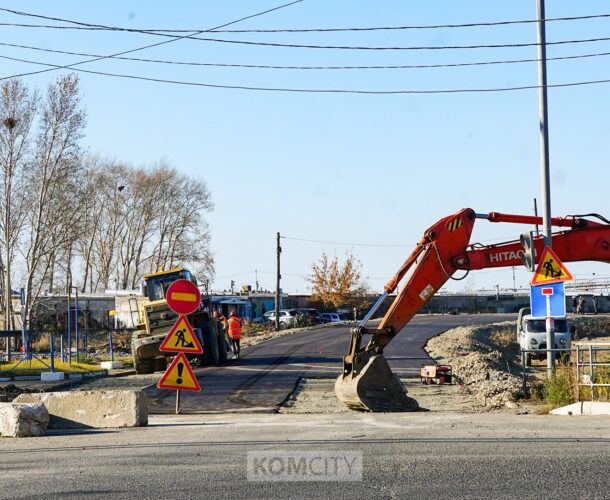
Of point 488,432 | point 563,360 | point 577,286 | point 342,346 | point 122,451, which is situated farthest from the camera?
point 577,286

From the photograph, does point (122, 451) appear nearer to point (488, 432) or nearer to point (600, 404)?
point (488, 432)

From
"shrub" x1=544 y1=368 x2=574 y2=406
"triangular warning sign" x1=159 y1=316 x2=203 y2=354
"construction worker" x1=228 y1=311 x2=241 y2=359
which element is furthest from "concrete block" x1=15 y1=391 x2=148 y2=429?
"construction worker" x1=228 y1=311 x2=241 y2=359

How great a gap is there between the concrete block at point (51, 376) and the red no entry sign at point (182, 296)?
1308cm

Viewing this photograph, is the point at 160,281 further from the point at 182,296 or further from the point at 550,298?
the point at 550,298

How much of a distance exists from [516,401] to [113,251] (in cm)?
6575

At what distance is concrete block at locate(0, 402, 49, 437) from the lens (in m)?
14.1

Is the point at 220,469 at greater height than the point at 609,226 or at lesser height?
lesser

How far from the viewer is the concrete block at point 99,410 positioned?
15.4m

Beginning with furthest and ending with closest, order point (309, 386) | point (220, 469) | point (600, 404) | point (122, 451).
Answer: point (309, 386), point (600, 404), point (122, 451), point (220, 469)

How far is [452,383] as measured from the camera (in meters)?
26.3

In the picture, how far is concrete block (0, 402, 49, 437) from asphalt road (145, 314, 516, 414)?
496cm

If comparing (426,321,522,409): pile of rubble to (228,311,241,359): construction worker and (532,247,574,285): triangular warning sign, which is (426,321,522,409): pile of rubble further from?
(228,311,241,359): construction worker

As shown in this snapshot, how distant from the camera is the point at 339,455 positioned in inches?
414

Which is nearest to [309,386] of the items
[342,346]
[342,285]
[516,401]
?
[516,401]
